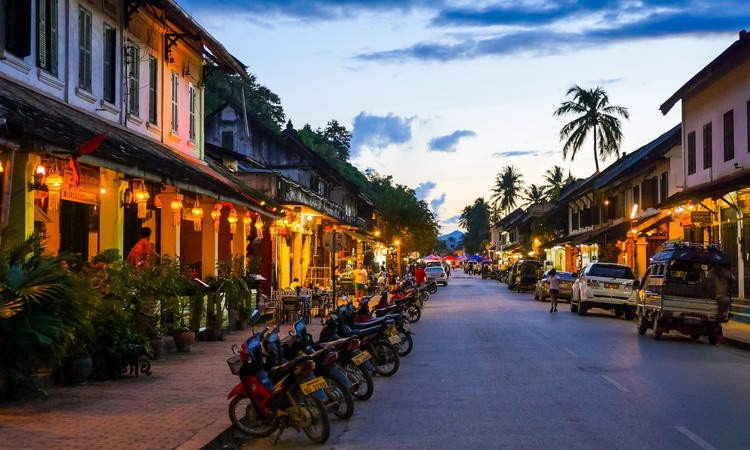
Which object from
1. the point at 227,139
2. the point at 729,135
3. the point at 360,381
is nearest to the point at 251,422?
the point at 360,381

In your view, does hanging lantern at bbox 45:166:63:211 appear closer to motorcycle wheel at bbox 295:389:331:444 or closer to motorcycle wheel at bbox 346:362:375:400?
motorcycle wheel at bbox 346:362:375:400

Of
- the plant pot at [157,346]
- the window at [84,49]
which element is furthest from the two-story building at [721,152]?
the window at [84,49]

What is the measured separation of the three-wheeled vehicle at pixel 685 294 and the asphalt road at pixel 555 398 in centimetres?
53

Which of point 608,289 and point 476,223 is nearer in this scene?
point 608,289

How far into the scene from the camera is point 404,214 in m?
86.5

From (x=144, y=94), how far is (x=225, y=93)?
→ 57610mm

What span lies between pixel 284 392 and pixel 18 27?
8524 mm

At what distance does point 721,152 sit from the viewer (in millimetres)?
→ 31703

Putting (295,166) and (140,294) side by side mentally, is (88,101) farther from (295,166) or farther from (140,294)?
(295,166)

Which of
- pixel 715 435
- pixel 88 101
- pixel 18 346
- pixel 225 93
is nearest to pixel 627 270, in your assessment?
pixel 88 101

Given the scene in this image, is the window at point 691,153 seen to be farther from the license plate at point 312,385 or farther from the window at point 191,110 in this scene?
the license plate at point 312,385

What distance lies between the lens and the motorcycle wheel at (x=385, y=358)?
14.7m

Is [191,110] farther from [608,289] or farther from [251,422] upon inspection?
[251,422]

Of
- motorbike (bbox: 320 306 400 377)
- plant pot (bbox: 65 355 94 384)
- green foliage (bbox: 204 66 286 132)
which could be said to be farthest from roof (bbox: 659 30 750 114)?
green foliage (bbox: 204 66 286 132)
